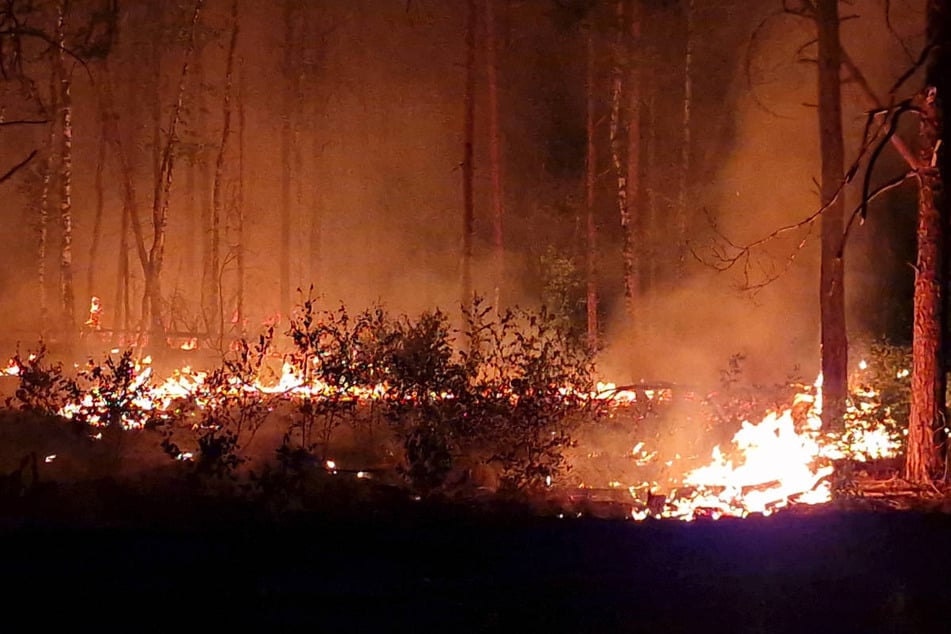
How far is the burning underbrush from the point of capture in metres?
7.26

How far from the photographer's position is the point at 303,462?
281 inches

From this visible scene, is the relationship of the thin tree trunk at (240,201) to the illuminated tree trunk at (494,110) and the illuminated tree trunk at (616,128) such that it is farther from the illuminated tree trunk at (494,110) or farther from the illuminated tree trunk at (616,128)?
the illuminated tree trunk at (616,128)

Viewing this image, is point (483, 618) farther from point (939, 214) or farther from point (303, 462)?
point (939, 214)

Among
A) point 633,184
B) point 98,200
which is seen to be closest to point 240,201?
point 98,200

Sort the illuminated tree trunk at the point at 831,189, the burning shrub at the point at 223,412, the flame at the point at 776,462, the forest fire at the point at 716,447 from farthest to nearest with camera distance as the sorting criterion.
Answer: the illuminated tree trunk at the point at 831,189
the forest fire at the point at 716,447
the flame at the point at 776,462
the burning shrub at the point at 223,412

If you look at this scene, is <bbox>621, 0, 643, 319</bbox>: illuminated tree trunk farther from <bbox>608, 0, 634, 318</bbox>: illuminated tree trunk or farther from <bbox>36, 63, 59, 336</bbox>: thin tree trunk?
<bbox>36, 63, 59, 336</bbox>: thin tree trunk

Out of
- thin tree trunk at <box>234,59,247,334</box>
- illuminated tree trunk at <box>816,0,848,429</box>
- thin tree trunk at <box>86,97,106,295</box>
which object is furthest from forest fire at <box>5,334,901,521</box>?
thin tree trunk at <box>86,97,106,295</box>

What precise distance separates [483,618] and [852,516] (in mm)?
3446

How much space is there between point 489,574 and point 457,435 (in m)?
2.38

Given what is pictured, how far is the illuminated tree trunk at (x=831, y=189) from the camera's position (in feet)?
30.9

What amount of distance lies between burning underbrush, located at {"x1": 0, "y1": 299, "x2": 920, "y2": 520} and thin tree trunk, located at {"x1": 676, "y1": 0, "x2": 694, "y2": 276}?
39.9 feet

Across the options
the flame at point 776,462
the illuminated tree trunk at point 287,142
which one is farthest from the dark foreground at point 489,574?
the illuminated tree trunk at point 287,142

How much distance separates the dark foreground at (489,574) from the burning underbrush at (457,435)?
2.27ft

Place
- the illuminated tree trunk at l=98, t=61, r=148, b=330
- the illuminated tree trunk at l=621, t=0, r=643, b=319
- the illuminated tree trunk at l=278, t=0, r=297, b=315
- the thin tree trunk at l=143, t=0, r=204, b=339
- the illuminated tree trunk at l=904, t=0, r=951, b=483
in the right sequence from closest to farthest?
the illuminated tree trunk at l=904, t=0, r=951, b=483
the illuminated tree trunk at l=621, t=0, r=643, b=319
the thin tree trunk at l=143, t=0, r=204, b=339
the illuminated tree trunk at l=98, t=61, r=148, b=330
the illuminated tree trunk at l=278, t=0, r=297, b=315
